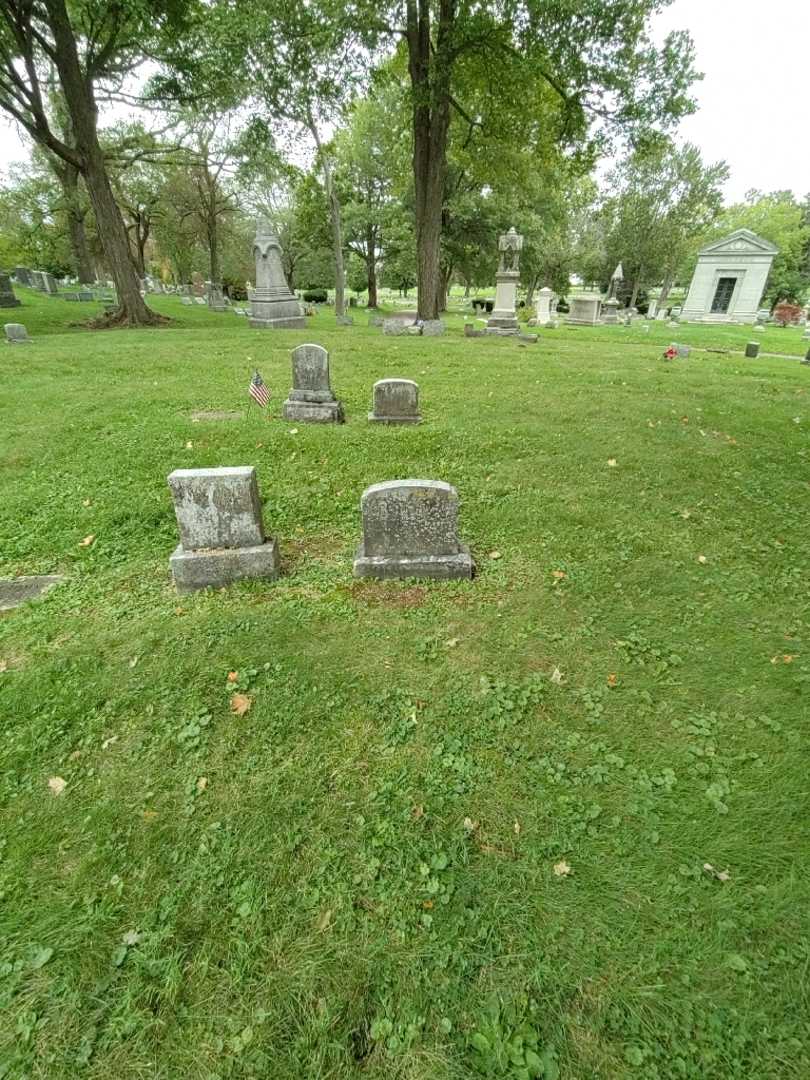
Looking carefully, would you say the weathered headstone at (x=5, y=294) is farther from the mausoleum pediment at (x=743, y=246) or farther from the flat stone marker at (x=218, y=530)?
the mausoleum pediment at (x=743, y=246)

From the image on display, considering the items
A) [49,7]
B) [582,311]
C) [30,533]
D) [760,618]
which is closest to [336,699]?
[760,618]

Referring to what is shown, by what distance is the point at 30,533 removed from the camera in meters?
4.84

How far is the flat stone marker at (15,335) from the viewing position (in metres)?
13.8

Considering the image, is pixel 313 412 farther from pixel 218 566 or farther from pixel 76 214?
pixel 76 214

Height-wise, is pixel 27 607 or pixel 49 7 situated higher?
pixel 49 7

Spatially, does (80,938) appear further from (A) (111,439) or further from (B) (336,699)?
(A) (111,439)

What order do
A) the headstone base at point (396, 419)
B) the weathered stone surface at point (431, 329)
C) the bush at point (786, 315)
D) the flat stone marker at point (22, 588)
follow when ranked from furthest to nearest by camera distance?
the bush at point (786, 315)
the weathered stone surface at point (431, 329)
the headstone base at point (396, 419)
the flat stone marker at point (22, 588)

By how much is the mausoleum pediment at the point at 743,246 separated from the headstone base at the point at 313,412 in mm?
38915

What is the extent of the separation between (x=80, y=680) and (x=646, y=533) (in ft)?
16.0

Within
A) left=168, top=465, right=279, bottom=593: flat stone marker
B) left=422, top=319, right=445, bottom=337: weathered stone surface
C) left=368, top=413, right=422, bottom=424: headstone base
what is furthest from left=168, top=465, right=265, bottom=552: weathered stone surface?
left=422, top=319, right=445, bottom=337: weathered stone surface

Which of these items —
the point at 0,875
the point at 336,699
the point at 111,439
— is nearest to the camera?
the point at 0,875

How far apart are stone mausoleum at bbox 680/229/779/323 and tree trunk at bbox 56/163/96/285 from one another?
3825 cm

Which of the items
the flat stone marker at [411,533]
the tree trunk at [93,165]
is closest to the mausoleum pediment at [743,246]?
the tree trunk at [93,165]

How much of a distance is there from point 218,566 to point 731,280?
139ft
